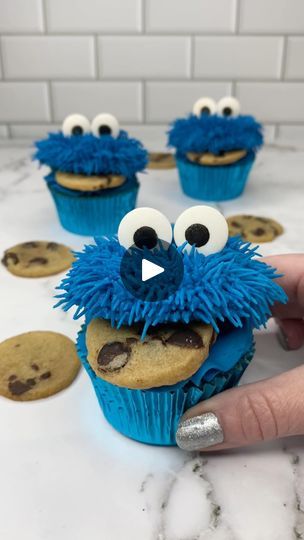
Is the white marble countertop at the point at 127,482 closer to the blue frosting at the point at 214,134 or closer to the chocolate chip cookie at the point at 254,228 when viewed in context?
the chocolate chip cookie at the point at 254,228

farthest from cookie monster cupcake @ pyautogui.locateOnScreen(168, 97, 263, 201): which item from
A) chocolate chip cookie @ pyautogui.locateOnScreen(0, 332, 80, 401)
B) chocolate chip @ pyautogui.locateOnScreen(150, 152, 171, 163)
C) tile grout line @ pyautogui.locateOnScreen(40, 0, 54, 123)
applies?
chocolate chip cookie @ pyautogui.locateOnScreen(0, 332, 80, 401)

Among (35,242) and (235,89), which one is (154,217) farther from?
(235,89)

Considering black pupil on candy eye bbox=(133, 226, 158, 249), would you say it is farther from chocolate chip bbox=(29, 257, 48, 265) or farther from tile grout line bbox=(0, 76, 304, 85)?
tile grout line bbox=(0, 76, 304, 85)

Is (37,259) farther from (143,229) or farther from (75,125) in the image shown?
(143,229)

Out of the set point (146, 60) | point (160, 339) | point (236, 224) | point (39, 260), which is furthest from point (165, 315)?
point (146, 60)

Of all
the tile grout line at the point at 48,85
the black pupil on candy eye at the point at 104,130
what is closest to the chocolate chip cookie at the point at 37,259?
the black pupil on candy eye at the point at 104,130

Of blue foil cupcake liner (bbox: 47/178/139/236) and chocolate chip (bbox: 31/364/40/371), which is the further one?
blue foil cupcake liner (bbox: 47/178/139/236)

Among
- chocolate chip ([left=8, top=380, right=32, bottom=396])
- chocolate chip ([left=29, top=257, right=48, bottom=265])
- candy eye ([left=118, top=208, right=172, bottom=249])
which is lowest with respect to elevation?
chocolate chip ([left=8, top=380, right=32, bottom=396])
